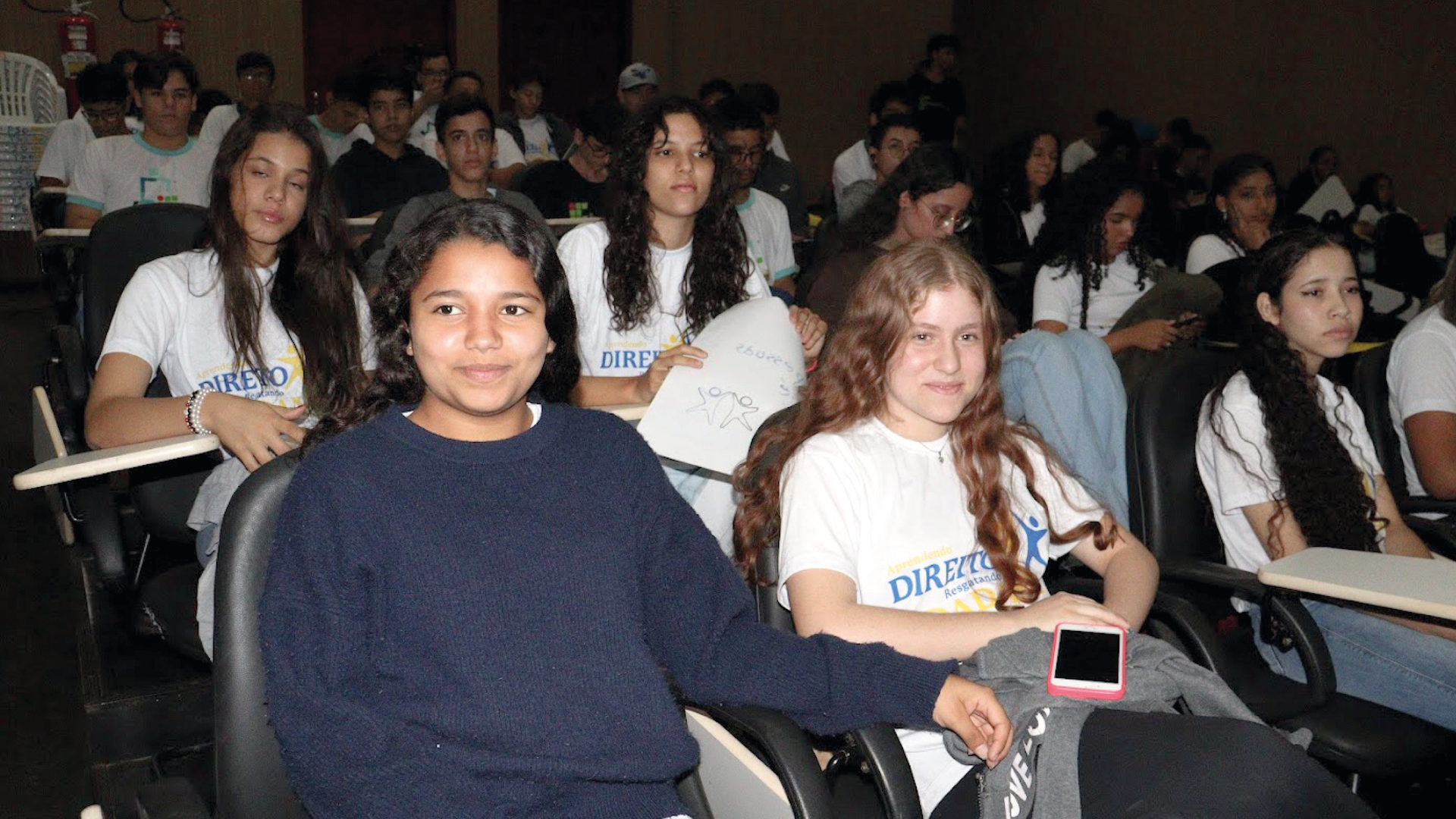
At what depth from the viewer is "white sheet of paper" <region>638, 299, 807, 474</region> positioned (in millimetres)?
2221

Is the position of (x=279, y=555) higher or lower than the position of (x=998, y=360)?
lower

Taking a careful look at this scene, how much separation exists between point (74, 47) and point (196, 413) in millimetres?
7249

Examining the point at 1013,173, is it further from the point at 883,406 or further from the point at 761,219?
the point at 883,406

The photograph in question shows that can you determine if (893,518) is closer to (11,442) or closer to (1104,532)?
(1104,532)

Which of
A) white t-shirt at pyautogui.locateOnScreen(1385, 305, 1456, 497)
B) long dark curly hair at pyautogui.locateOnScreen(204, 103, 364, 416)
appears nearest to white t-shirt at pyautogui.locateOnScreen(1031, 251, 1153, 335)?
white t-shirt at pyautogui.locateOnScreen(1385, 305, 1456, 497)

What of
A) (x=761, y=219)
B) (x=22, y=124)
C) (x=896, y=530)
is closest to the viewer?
(x=896, y=530)

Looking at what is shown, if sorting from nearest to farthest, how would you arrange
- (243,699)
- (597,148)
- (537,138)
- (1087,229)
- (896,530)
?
(243,699)
(896,530)
(1087,229)
(597,148)
(537,138)

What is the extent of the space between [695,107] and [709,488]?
0.87m

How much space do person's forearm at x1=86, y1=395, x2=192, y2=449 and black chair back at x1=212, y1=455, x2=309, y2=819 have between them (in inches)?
26.3

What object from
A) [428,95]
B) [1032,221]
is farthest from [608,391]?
[428,95]

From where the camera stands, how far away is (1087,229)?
376 cm

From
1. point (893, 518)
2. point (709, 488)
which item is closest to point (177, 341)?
point (709, 488)

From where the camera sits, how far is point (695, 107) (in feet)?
9.04

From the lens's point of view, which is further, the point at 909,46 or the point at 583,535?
the point at 909,46
